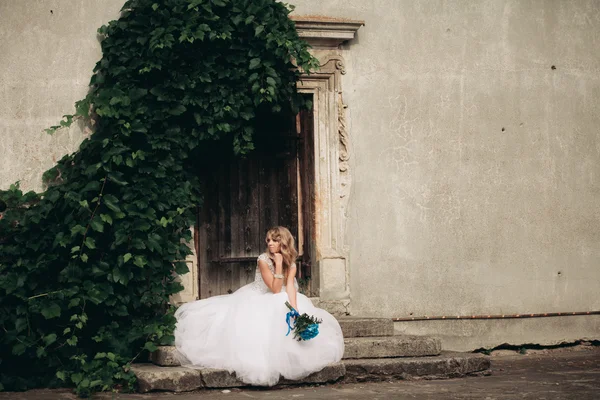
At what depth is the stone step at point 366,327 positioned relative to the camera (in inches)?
299

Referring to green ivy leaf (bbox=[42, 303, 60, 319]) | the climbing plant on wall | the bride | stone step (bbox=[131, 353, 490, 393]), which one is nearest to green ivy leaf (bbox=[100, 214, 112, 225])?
the climbing plant on wall

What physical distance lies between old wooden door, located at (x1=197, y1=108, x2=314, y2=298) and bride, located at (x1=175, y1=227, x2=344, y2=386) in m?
0.81

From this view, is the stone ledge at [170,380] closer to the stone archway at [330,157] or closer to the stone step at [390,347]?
the stone step at [390,347]

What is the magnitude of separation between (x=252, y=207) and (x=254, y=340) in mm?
1819

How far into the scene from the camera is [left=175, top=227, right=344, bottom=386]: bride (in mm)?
6645

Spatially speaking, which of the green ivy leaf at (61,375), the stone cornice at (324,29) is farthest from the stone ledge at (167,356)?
the stone cornice at (324,29)

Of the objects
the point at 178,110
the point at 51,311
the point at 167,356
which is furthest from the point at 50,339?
the point at 178,110

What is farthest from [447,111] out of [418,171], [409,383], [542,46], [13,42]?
[13,42]

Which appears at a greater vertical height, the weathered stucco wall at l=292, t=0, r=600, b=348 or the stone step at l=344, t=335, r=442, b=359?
the weathered stucco wall at l=292, t=0, r=600, b=348

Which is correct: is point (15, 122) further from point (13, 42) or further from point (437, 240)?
point (437, 240)

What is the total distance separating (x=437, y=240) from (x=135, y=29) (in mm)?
3572

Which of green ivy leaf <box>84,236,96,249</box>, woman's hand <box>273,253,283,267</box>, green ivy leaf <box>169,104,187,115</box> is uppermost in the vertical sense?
green ivy leaf <box>169,104,187,115</box>

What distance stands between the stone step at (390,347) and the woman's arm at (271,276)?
0.77 meters

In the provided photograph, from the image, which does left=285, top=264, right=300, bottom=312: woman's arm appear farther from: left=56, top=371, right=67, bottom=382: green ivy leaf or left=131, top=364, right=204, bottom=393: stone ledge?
left=56, top=371, right=67, bottom=382: green ivy leaf
